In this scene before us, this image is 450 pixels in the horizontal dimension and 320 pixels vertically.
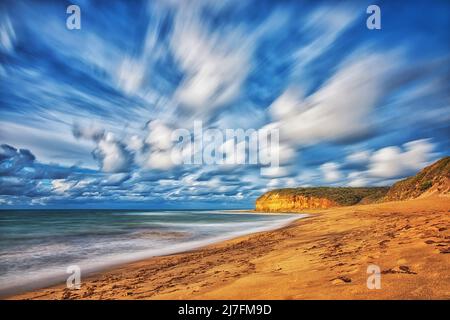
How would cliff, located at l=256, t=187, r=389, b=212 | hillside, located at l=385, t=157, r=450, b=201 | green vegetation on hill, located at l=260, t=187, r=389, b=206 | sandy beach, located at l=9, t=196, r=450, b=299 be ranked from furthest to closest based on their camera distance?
cliff, located at l=256, t=187, r=389, b=212 → green vegetation on hill, located at l=260, t=187, r=389, b=206 → hillside, located at l=385, t=157, r=450, b=201 → sandy beach, located at l=9, t=196, r=450, b=299

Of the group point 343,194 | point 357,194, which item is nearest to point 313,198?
point 343,194

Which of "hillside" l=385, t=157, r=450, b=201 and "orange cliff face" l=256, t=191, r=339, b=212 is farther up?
"hillside" l=385, t=157, r=450, b=201

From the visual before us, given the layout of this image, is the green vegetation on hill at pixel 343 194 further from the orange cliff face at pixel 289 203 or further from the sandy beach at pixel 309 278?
the sandy beach at pixel 309 278

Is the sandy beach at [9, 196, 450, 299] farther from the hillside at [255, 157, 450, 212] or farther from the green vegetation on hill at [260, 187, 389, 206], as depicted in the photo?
the green vegetation on hill at [260, 187, 389, 206]

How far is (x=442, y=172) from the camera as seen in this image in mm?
38281

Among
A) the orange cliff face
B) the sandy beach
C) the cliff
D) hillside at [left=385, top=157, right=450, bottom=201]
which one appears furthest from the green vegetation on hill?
the sandy beach

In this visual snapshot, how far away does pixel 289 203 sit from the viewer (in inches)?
4759

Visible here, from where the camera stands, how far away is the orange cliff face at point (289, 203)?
10628 centimetres

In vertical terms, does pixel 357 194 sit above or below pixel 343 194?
above

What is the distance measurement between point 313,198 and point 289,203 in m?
12.7

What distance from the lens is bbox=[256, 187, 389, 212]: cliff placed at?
99.6m

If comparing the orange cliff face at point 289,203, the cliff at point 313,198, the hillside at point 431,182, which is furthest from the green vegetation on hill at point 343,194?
the hillside at point 431,182

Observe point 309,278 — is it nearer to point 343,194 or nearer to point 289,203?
point 343,194
